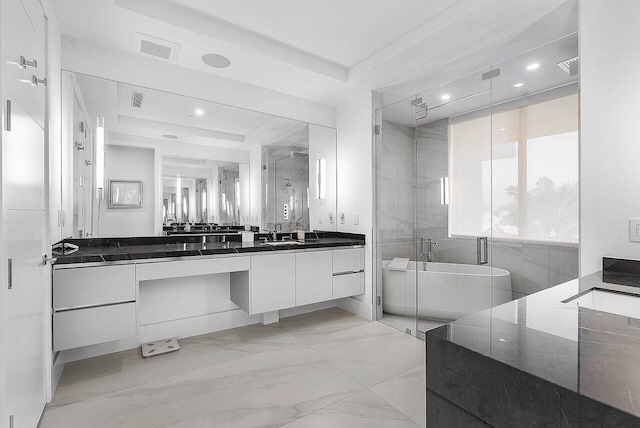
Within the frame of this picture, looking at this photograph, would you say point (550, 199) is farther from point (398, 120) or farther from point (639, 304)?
point (398, 120)

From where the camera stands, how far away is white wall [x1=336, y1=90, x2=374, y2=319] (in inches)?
139

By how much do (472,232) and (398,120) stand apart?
1.42 meters

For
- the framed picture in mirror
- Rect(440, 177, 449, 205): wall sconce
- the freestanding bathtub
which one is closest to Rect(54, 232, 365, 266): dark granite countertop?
the framed picture in mirror

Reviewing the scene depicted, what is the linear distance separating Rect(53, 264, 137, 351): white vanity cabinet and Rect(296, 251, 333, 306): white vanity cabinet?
143 centimetres

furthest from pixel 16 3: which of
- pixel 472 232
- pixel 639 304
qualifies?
pixel 472 232

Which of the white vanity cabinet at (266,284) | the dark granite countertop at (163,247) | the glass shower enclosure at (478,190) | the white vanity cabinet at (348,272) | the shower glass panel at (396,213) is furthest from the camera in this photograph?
the white vanity cabinet at (348,272)

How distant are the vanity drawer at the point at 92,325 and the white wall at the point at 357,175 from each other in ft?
7.49

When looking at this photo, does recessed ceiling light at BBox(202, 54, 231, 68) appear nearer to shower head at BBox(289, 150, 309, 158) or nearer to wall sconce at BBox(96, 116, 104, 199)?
wall sconce at BBox(96, 116, 104, 199)

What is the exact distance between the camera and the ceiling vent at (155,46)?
8.11ft

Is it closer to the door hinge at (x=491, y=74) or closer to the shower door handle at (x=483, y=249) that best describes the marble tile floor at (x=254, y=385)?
the shower door handle at (x=483, y=249)

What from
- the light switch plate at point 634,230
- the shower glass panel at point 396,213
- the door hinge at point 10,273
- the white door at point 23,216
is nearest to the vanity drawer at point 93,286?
the white door at point 23,216

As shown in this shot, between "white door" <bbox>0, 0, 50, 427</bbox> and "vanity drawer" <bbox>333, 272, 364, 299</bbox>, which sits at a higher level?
"white door" <bbox>0, 0, 50, 427</bbox>

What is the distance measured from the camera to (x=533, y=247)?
252 centimetres

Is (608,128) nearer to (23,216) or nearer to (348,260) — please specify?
(348,260)
